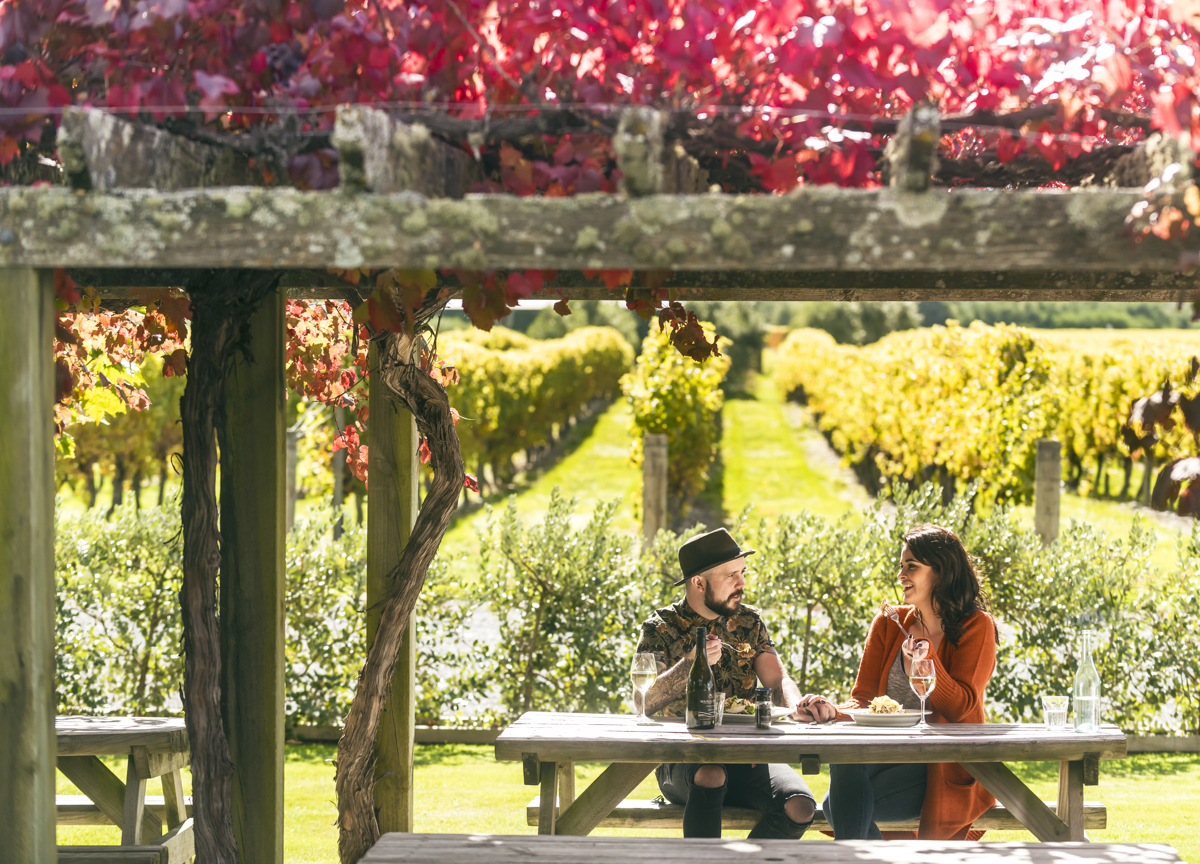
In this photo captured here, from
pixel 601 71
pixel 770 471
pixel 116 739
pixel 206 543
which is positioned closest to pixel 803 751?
pixel 206 543

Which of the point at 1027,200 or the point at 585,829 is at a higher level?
the point at 1027,200

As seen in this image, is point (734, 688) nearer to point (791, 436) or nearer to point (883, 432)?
point (883, 432)

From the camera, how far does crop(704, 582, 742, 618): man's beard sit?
3459 millimetres

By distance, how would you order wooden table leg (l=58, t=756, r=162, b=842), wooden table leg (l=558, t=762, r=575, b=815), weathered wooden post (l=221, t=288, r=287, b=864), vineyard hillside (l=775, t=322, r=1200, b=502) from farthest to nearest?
vineyard hillside (l=775, t=322, r=1200, b=502), wooden table leg (l=558, t=762, r=575, b=815), wooden table leg (l=58, t=756, r=162, b=842), weathered wooden post (l=221, t=288, r=287, b=864)

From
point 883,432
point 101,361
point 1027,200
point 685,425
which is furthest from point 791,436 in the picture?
→ point 1027,200

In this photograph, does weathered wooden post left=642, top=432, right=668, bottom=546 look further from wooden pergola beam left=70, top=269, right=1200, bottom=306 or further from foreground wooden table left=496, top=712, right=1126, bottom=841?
wooden pergola beam left=70, top=269, right=1200, bottom=306

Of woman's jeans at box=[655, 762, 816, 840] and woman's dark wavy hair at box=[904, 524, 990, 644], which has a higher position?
woman's dark wavy hair at box=[904, 524, 990, 644]

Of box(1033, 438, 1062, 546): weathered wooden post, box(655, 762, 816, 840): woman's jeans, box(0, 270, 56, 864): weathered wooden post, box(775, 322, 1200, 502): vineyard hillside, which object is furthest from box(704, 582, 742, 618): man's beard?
box(775, 322, 1200, 502): vineyard hillside

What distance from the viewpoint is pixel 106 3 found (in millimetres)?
1817

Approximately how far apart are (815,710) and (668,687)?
45 centimetres

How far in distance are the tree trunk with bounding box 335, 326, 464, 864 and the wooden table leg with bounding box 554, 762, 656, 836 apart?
1.72ft

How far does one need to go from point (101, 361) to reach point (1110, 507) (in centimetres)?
1761

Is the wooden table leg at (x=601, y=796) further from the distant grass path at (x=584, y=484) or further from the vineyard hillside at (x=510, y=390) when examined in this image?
the distant grass path at (x=584, y=484)

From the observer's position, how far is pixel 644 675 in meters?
3.15
